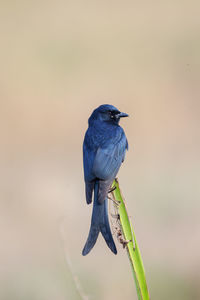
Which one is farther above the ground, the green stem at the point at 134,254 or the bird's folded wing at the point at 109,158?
the bird's folded wing at the point at 109,158

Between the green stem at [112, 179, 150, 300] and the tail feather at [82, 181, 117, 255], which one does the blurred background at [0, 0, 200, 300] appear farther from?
the green stem at [112, 179, 150, 300]

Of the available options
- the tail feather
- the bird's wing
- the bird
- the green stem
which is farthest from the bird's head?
the green stem

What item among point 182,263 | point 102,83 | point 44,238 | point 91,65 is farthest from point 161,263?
point 91,65

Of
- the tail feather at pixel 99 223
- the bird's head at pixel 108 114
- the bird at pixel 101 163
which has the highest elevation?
the bird's head at pixel 108 114

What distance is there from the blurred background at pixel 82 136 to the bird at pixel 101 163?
0.37m

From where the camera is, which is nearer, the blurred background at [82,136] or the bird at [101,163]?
the bird at [101,163]

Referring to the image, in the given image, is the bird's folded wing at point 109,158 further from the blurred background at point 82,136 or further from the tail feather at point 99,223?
the blurred background at point 82,136

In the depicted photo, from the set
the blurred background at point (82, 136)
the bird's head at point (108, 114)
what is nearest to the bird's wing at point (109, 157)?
the bird's head at point (108, 114)

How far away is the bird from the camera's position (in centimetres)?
377

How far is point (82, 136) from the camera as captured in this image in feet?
24.4

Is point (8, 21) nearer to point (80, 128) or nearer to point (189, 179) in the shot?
point (80, 128)

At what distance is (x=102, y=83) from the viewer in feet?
28.5

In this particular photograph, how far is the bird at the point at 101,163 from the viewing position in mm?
3771

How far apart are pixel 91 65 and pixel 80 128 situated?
181cm
